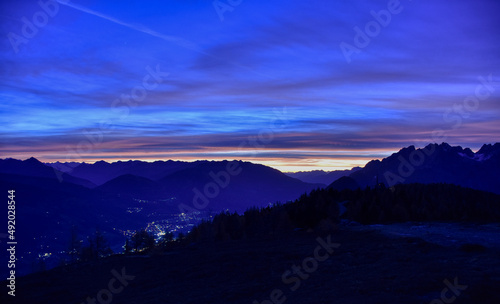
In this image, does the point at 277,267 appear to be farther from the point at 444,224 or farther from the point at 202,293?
the point at 444,224

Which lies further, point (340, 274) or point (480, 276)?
point (340, 274)

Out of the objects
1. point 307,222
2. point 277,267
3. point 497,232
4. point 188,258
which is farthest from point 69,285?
point 497,232

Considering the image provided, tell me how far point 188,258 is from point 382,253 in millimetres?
13875

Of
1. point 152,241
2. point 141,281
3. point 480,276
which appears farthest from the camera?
point 152,241

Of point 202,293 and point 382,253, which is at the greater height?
point 382,253

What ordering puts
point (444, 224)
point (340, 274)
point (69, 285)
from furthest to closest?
point (444, 224), point (69, 285), point (340, 274)

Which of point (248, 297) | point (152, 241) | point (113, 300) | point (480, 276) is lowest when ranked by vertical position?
point (152, 241)

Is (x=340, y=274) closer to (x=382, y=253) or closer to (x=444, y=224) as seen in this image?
(x=382, y=253)

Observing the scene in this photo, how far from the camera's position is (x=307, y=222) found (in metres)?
36.9

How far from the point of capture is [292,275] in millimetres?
18125

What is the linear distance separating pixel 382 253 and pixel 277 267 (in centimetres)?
602

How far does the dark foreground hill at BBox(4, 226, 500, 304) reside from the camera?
43.7 feet

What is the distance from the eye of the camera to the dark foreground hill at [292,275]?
43.7 feet

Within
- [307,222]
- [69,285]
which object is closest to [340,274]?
[69,285]
